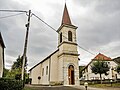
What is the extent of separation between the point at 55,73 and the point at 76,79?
3.82m

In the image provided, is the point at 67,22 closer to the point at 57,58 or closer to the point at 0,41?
the point at 57,58

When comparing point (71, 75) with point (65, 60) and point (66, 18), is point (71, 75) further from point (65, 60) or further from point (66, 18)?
point (66, 18)

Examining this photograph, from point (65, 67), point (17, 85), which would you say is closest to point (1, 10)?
point (17, 85)

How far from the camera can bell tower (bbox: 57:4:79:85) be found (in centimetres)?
2406

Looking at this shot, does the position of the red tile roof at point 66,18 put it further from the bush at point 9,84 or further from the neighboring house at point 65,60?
the bush at point 9,84

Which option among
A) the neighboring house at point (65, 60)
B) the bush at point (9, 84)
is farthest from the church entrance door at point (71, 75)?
the bush at point (9, 84)

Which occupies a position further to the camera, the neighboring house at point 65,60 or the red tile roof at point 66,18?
the red tile roof at point 66,18

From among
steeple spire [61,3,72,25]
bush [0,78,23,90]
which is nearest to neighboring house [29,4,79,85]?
steeple spire [61,3,72,25]

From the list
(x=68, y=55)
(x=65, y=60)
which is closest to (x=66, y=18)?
(x=68, y=55)

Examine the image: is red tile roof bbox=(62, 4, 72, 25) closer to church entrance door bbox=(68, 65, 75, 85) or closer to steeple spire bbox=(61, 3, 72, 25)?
steeple spire bbox=(61, 3, 72, 25)

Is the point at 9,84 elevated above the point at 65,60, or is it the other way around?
the point at 65,60

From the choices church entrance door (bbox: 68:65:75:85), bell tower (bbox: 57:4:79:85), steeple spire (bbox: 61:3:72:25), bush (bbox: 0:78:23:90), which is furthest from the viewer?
steeple spire (bbox: 61:3:72:25)

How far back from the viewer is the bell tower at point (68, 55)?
78.9 feet

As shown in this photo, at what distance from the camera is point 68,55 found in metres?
24.9
